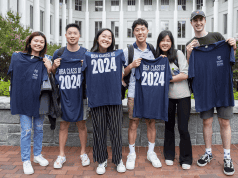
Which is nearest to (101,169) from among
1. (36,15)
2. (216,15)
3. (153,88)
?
(153,88)

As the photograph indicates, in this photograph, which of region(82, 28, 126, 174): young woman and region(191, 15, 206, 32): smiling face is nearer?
region(82, 28, 126, 174): young woman

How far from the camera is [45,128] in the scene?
4.46 metres

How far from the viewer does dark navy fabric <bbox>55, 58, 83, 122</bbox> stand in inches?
135

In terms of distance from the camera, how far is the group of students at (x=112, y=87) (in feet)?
10.6

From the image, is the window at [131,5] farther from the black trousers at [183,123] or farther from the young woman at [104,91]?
the black trousers at [183,123]

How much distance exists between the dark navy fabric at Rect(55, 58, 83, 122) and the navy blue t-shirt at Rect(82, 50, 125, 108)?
0.89ft

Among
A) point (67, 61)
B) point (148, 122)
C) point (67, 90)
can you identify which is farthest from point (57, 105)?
point (148, 122)

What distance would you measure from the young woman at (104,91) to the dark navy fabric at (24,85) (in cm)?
86

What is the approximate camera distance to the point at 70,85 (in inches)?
135

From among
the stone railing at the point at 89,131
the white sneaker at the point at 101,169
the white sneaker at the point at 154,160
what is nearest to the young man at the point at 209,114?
the white sneaker at the point at 154,160

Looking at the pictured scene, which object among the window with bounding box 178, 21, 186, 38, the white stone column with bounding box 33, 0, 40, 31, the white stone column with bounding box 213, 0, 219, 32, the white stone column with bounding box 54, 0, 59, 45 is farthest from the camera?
the window with bounding box 178, 21, 186, 38

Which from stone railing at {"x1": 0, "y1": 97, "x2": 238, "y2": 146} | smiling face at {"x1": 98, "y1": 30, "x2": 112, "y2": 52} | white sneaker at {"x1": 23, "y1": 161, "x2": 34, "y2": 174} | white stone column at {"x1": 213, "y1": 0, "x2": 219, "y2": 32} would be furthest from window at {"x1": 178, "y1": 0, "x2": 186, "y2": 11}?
white sneaker at {"x1": 23, "y1": 161, "x2": 34, "y2": 174}

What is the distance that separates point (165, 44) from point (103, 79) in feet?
3.79

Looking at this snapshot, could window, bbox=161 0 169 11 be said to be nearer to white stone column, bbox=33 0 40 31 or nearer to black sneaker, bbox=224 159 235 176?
white stone column, bbox=33 0 40 31
